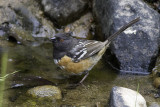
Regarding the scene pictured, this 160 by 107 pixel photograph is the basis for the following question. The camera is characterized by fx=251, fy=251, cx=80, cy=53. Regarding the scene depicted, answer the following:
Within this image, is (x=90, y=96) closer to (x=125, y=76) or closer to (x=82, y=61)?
(x=82, y=61)

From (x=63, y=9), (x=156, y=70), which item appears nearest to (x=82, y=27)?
(x=63, y=9)

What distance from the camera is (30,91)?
11.1 feet

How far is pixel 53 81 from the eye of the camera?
3.90m

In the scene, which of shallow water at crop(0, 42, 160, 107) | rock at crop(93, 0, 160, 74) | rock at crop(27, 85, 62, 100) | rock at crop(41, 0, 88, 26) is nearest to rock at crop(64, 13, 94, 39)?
rock at crop(41, 0, 88, 26)

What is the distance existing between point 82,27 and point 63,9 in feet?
1.89

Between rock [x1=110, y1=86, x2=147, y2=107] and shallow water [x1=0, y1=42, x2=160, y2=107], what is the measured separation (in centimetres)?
33

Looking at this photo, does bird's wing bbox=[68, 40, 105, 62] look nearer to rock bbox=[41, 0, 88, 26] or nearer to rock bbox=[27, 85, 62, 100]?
rock bbox=[27, 85, 62, 100]

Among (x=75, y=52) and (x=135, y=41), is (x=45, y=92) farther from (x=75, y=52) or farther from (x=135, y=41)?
(x=135, y=41)

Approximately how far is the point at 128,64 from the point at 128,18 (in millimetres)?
844

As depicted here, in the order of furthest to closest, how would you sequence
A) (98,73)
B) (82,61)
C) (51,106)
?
(98,73)
(82,61)
(51,106)

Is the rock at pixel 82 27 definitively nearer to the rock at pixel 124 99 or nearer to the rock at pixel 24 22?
the rock at pixel 24 22

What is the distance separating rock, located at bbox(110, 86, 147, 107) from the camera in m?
2.92

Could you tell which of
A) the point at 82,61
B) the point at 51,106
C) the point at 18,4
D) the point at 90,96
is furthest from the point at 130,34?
the point at 18,4

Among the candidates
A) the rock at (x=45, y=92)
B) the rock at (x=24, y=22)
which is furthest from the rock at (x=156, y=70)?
the rock at (x=24, y=22)
